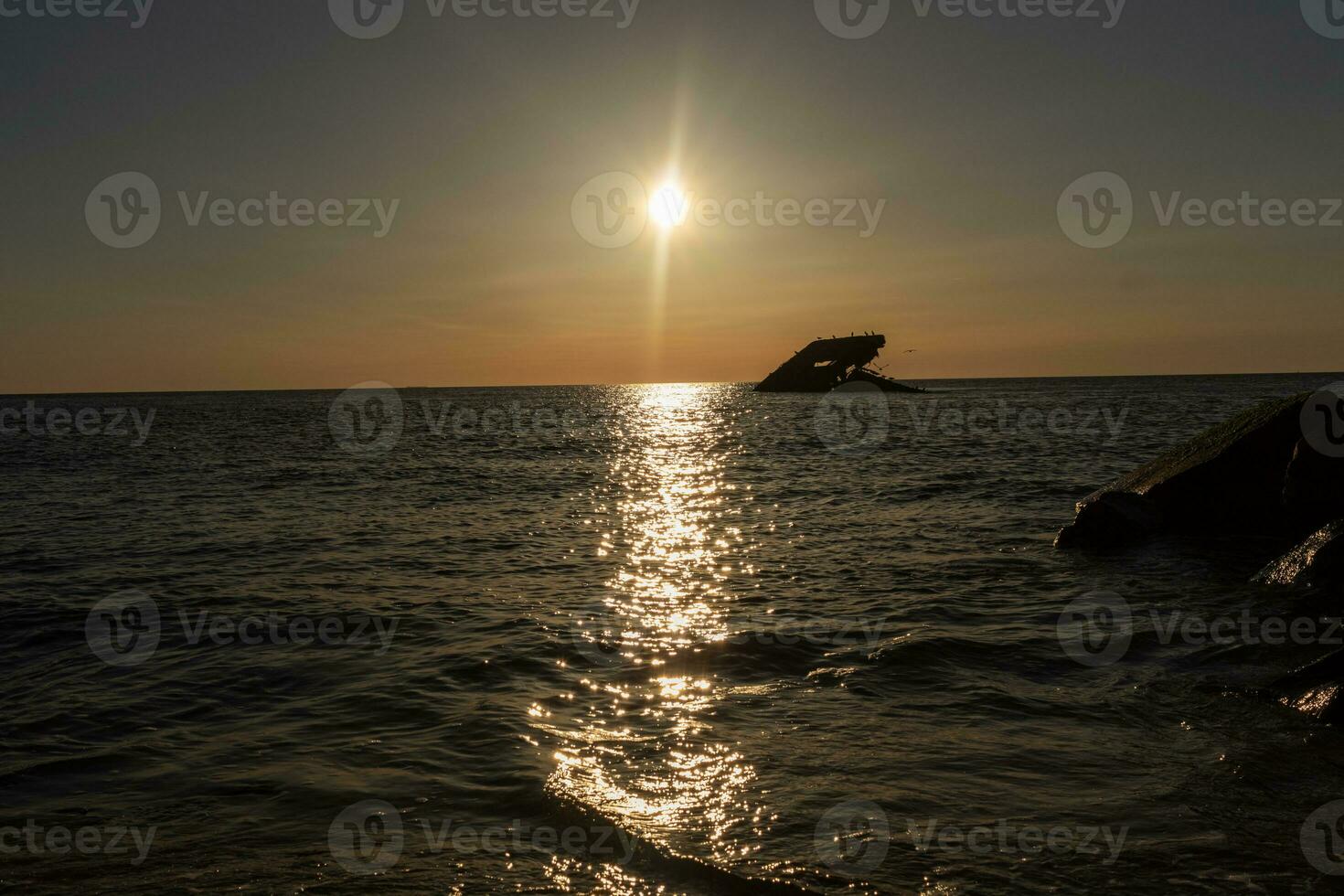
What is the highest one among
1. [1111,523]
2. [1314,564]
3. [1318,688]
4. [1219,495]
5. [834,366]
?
[834,366]

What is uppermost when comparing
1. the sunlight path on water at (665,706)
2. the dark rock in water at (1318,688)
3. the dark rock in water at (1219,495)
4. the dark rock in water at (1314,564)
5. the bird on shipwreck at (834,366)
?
the bird on shipwreck at (834,366)

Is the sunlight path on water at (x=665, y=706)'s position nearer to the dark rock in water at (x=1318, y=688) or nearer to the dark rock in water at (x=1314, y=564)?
the dark rock in water at (x=1318, y=688)

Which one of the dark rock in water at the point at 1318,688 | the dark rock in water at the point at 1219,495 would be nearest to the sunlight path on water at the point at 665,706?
the dark rock in water at the point at 1318,688

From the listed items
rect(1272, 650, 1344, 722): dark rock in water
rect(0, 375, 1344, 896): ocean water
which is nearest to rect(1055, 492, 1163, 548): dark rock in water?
rect(0, 375, 1344, 896): ocean water

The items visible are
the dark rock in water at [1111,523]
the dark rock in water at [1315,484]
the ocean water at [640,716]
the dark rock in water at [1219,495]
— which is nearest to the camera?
the ocean water at [640,716]

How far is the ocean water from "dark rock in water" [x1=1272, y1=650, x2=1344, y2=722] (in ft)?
0.72

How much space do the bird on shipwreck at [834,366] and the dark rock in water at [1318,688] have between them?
75.7 meters

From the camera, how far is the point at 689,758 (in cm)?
615

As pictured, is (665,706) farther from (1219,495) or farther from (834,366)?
(834,366)

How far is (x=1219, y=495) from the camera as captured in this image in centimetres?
1396

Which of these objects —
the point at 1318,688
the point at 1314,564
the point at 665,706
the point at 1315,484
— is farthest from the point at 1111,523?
the point at 665,706

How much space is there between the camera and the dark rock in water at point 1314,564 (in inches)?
414

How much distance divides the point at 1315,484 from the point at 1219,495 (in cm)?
160

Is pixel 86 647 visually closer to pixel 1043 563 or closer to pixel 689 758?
pixel 689 758
